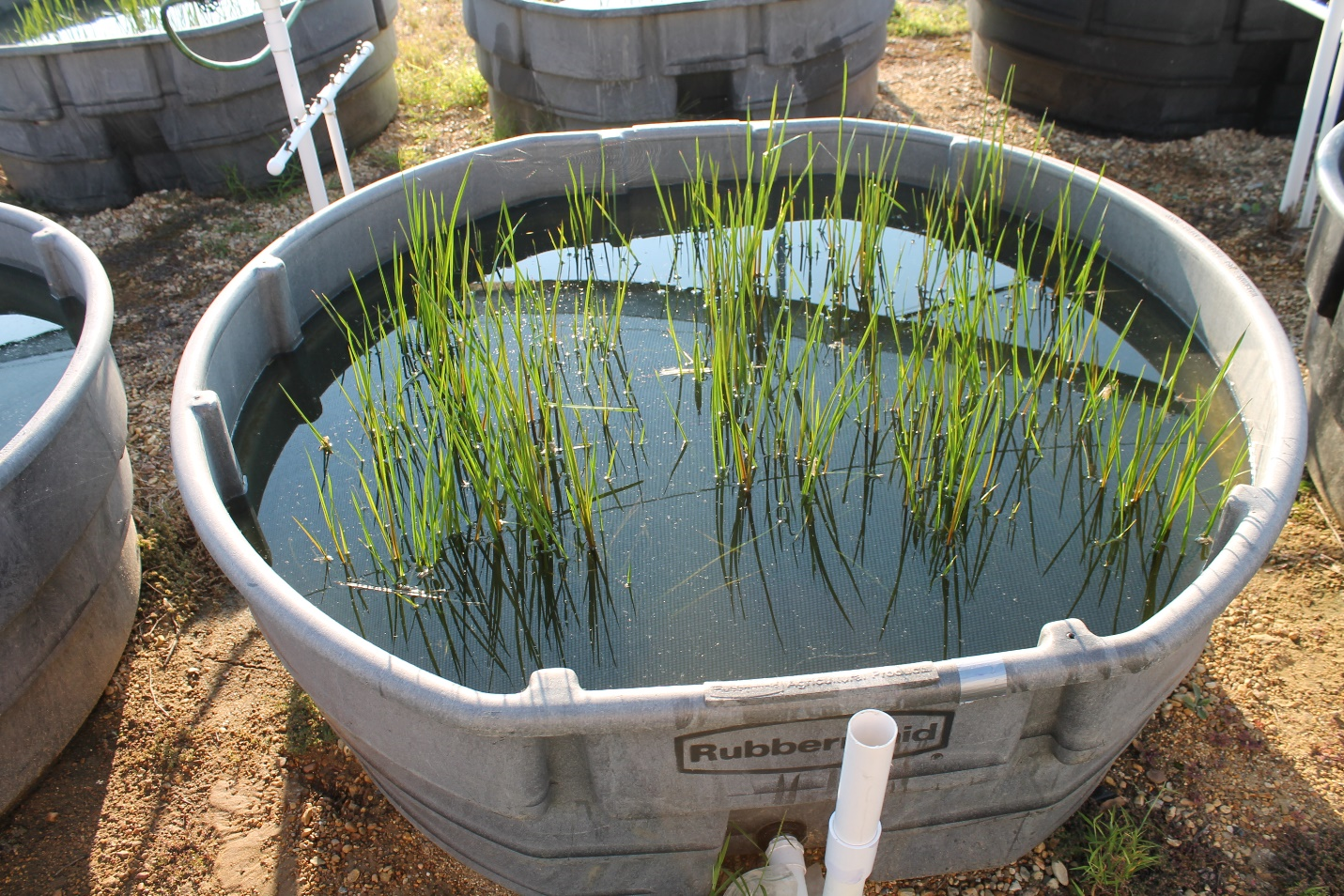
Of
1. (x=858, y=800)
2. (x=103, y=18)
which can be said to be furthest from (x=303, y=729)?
(x=103, y=18)

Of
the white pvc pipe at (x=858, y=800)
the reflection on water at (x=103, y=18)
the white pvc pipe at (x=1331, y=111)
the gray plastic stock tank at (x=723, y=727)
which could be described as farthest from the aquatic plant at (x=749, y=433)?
the reflection on water at (x=103, y=18)

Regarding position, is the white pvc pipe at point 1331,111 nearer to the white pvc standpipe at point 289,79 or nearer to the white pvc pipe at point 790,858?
the white pvc pipe at point 790,858

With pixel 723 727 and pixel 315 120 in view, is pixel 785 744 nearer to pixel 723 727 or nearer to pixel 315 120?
pixel 723 727

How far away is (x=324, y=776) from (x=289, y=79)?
65.8 inches

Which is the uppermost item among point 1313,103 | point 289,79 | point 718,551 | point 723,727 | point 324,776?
point 289,79

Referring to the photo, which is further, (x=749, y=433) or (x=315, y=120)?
(x=315, y=120)

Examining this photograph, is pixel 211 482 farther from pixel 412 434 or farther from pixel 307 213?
pixel 307 213

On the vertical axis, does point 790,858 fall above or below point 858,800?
below

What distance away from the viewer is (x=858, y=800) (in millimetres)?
1168

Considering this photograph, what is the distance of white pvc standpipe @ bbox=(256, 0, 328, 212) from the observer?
235 cm

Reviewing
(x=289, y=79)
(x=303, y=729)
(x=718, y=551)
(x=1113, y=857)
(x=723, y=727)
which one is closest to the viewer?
(x=723, y=727)

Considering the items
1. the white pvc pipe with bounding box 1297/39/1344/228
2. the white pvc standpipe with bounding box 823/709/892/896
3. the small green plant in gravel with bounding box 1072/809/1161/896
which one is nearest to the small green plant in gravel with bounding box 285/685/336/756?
the white pvc standpipe with bounding box 823/709/892/896

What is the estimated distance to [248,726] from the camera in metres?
2.00

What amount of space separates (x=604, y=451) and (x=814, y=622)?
Result: 0.60 meters
